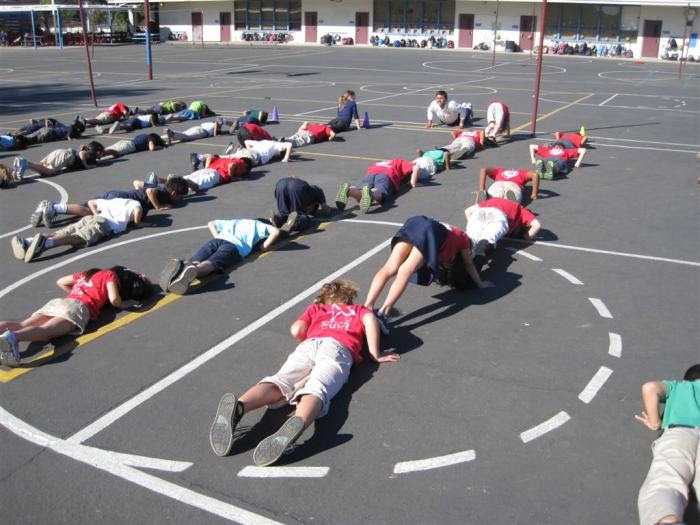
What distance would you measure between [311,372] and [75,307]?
256 cm

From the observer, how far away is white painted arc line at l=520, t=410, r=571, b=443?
4.73 meters

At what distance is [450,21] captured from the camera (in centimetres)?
5688

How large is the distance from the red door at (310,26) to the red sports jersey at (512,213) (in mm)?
55781

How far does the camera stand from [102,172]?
13.0 metres

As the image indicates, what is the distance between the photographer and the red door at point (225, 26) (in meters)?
64.3

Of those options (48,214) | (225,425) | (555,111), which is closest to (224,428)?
(225,425)

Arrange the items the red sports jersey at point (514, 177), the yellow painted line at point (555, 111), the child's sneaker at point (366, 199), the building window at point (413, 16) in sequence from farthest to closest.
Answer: the building window at point (413, 16) → the yellow painted line at point (555, 111) → the red sports jersey at point (514, 177) → the child's sneaker at point (366, 199)

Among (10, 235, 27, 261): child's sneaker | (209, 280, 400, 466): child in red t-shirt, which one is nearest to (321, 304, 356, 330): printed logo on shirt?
(209, 280, 400, 466): child in red t-shirt

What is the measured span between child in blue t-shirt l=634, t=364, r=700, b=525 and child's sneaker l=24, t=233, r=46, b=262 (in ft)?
22.9

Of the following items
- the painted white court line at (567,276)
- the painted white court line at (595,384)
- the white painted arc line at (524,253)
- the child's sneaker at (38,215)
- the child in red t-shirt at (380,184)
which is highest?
the child in red t-shirt at (380,184)

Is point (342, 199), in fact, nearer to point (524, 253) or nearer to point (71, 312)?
point (524, 253)

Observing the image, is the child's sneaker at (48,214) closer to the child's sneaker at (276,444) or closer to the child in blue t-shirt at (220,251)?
the child in blue t-shirt at (220,251)

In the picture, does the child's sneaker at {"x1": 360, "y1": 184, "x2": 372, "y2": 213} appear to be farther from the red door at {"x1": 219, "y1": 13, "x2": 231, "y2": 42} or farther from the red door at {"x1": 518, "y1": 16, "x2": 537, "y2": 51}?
the red door at {"x1": 219, "y1": 13, "x2": 231, "y2": 42}

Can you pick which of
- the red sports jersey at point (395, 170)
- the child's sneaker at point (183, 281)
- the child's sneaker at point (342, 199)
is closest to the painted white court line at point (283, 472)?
the child's sneaker at point (183, 281)
